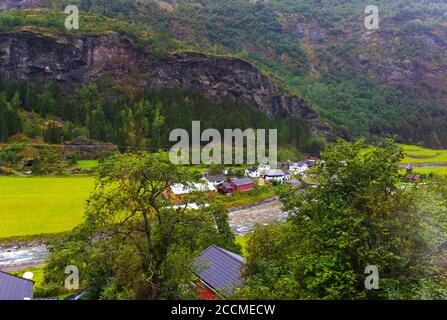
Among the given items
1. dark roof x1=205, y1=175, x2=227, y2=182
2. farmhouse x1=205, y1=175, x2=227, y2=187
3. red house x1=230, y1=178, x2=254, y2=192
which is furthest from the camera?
dark roof x1=205, y1=175, x2=227, y2=182

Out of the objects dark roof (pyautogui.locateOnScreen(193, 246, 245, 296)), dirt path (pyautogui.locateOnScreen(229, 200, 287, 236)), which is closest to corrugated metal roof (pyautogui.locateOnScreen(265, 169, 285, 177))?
dirt path (pyautogui.locateOnScreen(229, 200, 287, 236))

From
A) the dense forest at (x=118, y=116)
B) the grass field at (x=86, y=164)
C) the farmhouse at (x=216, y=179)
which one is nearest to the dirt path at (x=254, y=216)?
the farmhouse at (x=216, y=179)

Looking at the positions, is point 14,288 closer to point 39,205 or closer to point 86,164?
point 39,205

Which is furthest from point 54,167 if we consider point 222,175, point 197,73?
point 197,73

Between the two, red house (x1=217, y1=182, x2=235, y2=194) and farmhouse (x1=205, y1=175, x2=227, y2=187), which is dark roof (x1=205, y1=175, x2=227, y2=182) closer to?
farmhouse (x1=205, y1=175, x2=227, y2=187)

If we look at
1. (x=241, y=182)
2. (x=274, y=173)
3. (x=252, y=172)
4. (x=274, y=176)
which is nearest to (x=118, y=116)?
(x=252, y=172)
